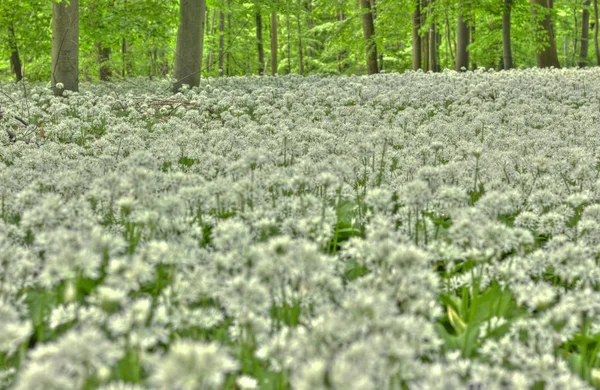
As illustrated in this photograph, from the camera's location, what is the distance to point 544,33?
18984 mm

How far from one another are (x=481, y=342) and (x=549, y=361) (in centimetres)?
49

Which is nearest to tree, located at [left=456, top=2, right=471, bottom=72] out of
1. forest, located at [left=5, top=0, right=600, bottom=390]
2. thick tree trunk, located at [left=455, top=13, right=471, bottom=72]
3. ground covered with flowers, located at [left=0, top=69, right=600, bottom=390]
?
thick tree trunk, located at [left=455, top=13, right=471, bottom=72]

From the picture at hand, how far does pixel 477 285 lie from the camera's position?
8.85 feet

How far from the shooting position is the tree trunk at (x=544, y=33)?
61.9 ft

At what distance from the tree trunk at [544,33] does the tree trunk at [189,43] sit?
43.2 ft

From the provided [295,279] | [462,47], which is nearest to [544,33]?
[462,47]

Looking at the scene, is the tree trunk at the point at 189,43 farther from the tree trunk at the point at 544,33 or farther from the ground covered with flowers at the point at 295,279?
the tree trunk at the point at 544,33

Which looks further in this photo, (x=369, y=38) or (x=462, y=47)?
(x=369, y=38)

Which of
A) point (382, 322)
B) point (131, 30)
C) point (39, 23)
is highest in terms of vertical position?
point (39, 23)

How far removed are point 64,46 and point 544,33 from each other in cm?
1736

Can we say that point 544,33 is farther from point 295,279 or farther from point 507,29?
point 295,279

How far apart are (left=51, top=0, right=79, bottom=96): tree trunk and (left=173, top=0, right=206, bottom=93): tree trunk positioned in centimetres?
261

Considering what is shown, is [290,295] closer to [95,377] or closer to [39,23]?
[95,377]

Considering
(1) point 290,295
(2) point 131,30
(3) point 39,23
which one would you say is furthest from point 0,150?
(3) point 39,23
